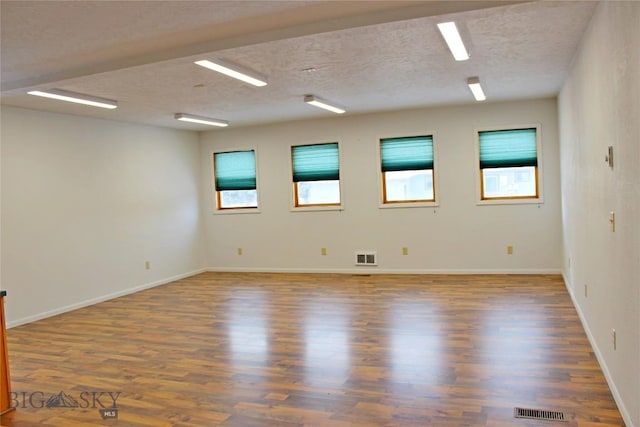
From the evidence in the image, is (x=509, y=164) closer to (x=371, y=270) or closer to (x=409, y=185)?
(x=409, y=185)

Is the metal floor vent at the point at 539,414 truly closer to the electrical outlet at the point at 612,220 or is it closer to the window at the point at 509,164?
the electrical outlet at the point at 612,220

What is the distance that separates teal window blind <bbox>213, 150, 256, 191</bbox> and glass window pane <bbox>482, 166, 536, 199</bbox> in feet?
13.4

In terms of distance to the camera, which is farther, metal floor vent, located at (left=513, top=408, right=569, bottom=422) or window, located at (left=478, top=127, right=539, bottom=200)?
window, located at (left=478, top=127, right=539, bottom=200)

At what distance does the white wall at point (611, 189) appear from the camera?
8.51ft

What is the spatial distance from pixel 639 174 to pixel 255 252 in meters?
7.58

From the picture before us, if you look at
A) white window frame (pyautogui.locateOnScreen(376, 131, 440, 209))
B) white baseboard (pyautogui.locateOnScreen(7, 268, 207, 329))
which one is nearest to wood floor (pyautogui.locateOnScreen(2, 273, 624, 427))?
white baseboard (pyautogui.locateOnScreen(7, 268, 207, 329))

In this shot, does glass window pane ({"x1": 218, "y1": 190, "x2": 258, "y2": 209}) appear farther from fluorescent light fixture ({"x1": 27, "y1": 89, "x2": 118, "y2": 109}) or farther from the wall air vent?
fluorescent light fixture ({"x1": 27, "y1": 89, "x2": 118, "y2": 109})

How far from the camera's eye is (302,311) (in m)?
6.09

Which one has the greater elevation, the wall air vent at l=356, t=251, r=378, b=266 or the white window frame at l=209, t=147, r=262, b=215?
the white window frame at l=209, t=147, r=262, b=215

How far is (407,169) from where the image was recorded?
27.7 feet

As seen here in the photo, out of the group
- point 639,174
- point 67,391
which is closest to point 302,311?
point 67,391

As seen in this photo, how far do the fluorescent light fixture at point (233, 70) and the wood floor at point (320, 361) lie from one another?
8.37 feet

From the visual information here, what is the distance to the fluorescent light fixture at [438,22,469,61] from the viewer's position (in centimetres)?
A: 360

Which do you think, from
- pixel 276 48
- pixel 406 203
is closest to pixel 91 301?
pixel 276 48
